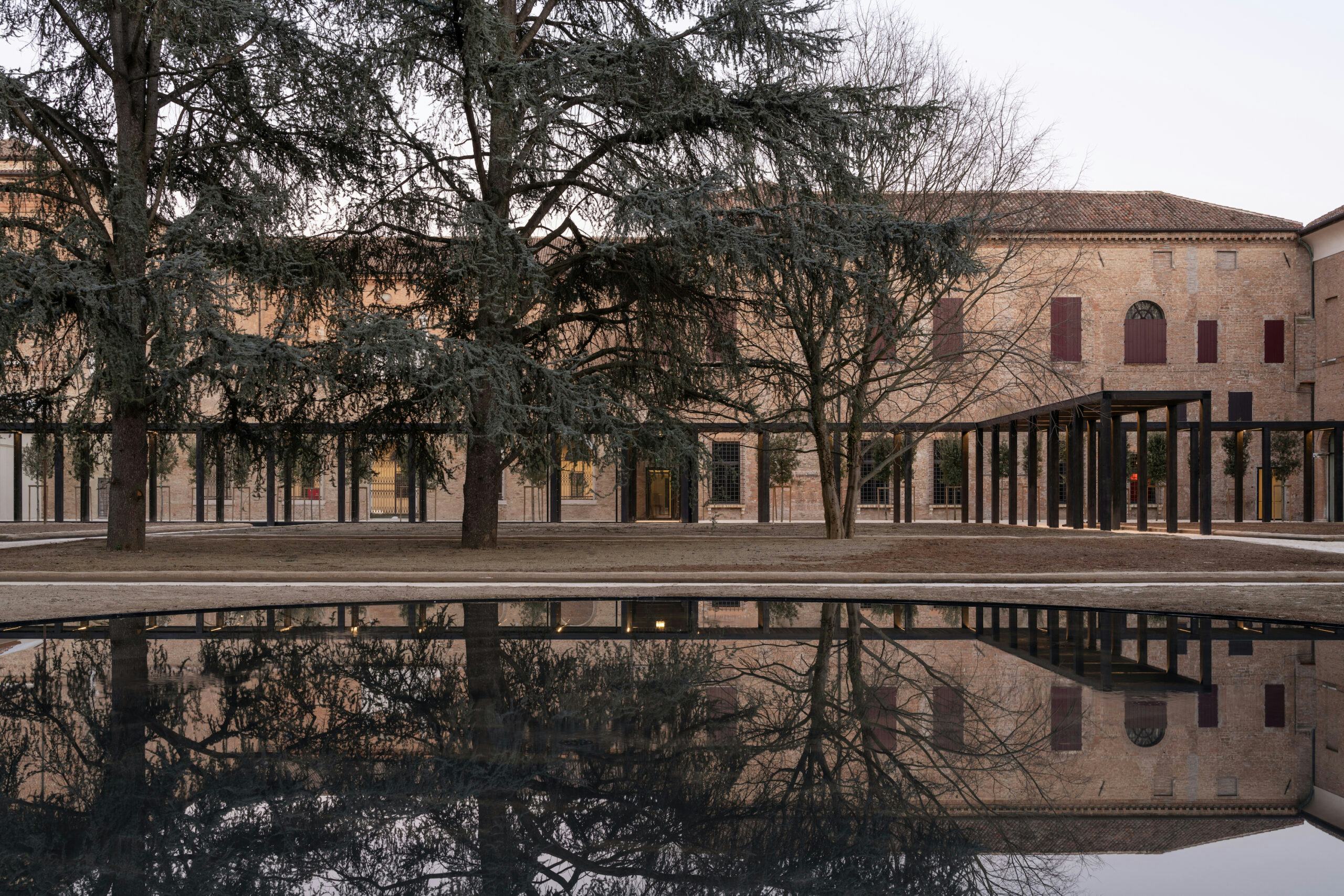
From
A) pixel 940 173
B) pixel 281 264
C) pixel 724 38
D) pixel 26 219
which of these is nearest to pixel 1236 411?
pixel 940 173

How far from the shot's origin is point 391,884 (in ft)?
11.0

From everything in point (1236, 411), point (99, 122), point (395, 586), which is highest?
point (99, 122)

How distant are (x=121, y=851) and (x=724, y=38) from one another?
51.1 feet

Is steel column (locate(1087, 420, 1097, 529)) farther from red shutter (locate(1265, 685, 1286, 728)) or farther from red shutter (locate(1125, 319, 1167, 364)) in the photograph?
red shutter (locate(1265, 685, 1286, 728))

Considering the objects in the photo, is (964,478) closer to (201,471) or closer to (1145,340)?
(1145,340)

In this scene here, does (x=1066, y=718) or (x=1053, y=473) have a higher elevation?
(x=1053, y=473)

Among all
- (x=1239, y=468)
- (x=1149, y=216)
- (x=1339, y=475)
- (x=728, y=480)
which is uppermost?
(x=1149, y=216)

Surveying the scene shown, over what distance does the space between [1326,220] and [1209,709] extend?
40.7 meters

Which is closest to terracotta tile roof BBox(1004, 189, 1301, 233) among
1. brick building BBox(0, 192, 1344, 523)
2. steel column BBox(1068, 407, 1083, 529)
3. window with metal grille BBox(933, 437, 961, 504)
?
brick building BBox(0, 192, 1344, 523)

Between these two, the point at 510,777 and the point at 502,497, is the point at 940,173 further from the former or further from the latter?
the point at 502,497

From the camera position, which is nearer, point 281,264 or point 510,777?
point 510,777

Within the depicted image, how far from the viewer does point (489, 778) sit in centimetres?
445

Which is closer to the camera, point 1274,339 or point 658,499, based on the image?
point 658,499

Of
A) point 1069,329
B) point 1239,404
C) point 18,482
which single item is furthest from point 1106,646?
point 1239,404
